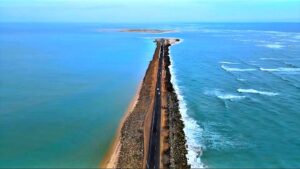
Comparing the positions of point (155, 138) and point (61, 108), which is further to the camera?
point (61, 108)

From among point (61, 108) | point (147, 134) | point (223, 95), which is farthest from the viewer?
point (223, 95)

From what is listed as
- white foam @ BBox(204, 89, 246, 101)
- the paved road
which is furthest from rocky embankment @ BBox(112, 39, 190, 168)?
white foam @ BBox(204, 89, 246, 101)

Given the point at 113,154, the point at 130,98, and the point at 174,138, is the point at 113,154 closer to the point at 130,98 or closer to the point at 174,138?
the point at 174,138

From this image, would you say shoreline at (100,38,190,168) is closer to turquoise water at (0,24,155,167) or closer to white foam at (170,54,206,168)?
white foam at (170,54,206,168)

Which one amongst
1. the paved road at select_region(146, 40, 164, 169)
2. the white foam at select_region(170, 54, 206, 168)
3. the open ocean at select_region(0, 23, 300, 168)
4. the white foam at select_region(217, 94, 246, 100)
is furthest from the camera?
the white foam at select_region(217, 94, 246, 100)

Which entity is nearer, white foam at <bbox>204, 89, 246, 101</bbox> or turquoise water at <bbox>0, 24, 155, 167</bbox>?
turquoise water at <bbox>0, 24, 155, 167</bbox>

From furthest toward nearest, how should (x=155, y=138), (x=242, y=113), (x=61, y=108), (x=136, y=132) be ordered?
(x=61, y=108) → (x=242, y=113) → (x=136, y=132) → (x=155, y=138)

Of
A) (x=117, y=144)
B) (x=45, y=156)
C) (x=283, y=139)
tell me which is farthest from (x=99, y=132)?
(x=283, y=139)

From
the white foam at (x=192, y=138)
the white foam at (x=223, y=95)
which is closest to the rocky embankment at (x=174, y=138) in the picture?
the white foam at (x=192, y=138)

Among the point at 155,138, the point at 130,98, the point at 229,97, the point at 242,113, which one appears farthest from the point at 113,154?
the point at 229,97

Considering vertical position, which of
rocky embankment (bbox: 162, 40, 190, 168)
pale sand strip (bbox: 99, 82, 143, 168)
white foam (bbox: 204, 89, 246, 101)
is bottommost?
pale sand strip (bbox: 99, 82, 143, 168)
